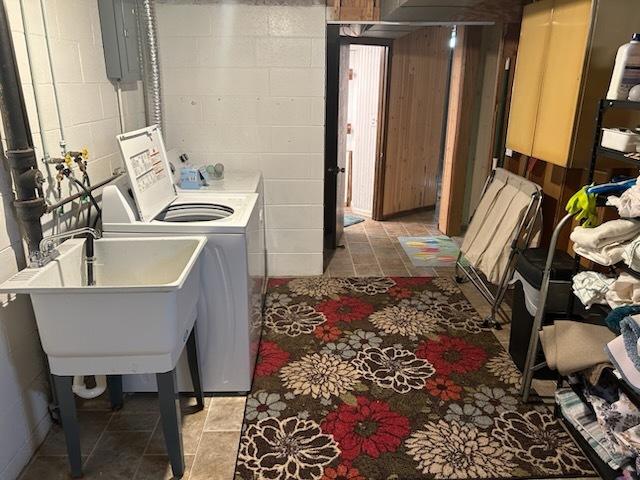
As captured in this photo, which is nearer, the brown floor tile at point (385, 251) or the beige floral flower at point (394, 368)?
the beige floral flower at point (394, 368)

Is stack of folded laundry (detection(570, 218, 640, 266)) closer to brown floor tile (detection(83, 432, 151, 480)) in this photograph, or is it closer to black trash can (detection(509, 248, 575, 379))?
black trash can (detection(509, 248, 575, 379))

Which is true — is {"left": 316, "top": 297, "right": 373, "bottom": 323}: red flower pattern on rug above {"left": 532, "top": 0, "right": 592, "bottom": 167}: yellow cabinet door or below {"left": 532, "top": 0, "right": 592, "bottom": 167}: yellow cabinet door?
below

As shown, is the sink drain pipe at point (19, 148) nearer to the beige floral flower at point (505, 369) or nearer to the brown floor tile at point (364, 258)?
the beige floral flower at point (505, 369)

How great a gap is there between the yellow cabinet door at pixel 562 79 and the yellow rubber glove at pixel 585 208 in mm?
562

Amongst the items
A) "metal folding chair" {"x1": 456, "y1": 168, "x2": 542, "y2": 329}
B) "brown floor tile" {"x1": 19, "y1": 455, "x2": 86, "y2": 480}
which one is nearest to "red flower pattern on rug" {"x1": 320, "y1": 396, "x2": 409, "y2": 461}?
"brown floor tile" {"x1": 19, "y1": 455, "x2": 86, "y2": 480}

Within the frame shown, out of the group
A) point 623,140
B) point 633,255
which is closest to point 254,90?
point 623,140

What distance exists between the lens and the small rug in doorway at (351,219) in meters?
5.43

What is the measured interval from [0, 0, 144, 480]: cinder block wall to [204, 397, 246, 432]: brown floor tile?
71cm

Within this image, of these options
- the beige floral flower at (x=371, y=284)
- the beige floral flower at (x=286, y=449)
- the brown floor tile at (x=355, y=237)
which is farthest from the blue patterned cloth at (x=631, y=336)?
the brown floor tile at (x=355, y=237)

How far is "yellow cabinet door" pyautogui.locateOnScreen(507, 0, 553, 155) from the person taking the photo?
2730mm

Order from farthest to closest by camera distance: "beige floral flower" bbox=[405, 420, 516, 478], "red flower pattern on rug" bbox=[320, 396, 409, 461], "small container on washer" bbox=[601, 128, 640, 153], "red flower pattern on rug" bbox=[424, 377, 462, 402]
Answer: "red flower pattern on rug" bbox=[424, 377, 462, 402]
"red flower pattern on rug" bbox=[320, 396, 409, 461]
"beige floral flower" bbox=[405, 420, 516, 478]
"small container on washer" bbox=[601, 128, 640, 153]

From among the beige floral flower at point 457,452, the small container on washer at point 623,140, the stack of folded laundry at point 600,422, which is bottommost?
the beige floral flower at point 457,452

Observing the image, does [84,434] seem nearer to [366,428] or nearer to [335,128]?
[366,428]

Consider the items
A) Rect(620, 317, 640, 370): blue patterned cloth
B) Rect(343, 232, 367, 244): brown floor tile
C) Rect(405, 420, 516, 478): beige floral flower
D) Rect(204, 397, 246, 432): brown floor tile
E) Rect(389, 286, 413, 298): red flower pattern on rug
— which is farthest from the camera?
Rect(343, 232, 367, 244): brown floor tile
